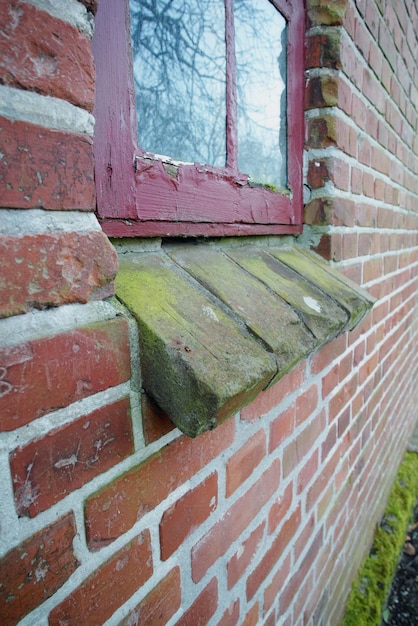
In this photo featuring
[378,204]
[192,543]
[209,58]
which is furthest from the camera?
[378,204]

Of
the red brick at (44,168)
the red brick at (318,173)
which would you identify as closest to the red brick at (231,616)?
the red brick at (44,168)

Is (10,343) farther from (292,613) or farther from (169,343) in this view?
(292,613)

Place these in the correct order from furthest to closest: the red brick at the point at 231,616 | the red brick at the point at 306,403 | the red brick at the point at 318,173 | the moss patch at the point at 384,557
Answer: the moss patch at the point at 384,557
the red brick at the point at 318,173
the red brick at the point at 306,403
the red brick at the point at 231,616

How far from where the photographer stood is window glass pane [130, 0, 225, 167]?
682mm

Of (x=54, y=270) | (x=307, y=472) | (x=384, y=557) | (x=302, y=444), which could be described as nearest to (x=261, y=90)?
(x=54, y=270)

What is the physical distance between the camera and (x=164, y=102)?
2.40 feet

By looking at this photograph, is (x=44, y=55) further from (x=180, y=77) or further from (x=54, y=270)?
(x=180, y=77)

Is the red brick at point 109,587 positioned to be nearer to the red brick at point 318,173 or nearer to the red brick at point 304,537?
the red brick at point 304,537

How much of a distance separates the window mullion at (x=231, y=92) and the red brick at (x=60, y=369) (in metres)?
0.61

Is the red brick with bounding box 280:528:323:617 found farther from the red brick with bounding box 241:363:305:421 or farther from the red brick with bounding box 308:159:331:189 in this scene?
the red brick with bounding box 308:159:331:189

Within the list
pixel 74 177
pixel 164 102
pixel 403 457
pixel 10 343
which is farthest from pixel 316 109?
pixel 403 457

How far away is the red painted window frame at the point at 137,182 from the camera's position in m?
0.60

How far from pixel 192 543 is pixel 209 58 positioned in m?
1.01

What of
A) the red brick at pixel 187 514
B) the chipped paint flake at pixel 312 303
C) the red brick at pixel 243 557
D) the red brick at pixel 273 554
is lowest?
the red brick at pixel 273 554
